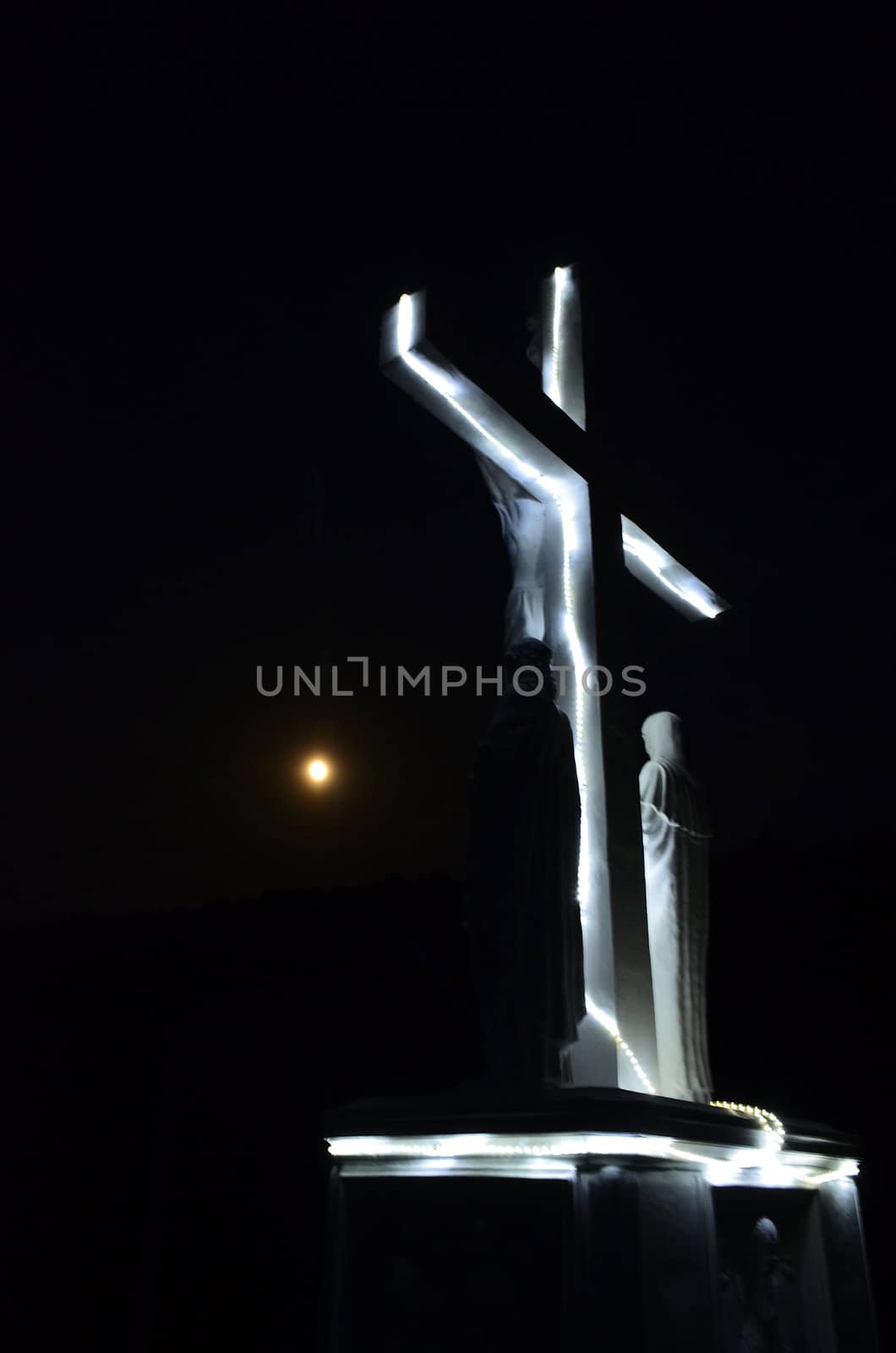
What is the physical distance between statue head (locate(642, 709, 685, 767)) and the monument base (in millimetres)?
1522

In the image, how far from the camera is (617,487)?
16.1 ft

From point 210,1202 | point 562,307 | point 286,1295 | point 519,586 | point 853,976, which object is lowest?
point 286,1295

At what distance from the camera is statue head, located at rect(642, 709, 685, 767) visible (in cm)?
452

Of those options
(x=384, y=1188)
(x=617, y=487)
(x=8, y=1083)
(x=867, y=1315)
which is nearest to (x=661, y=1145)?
(x=384, y=1188)

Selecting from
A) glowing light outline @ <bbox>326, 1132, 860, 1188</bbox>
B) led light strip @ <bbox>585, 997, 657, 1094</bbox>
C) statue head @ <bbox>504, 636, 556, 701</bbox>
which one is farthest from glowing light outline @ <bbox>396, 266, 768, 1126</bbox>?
statue head @ <bbox>504, 636, 556, 701</bbox>

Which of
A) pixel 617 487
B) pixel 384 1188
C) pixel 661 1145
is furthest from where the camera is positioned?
pixel 617 487

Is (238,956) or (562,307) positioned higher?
(562,307)

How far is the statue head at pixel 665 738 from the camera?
178 inches

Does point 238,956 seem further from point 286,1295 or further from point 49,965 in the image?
point 286,1295

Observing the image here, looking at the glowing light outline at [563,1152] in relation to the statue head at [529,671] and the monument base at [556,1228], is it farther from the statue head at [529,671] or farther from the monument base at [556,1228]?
the statue head at [529,671]

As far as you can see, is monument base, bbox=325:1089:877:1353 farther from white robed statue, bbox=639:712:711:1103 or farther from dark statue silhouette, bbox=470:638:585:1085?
white robed statue, bbox=639:712:711:1103

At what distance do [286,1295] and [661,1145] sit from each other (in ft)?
21.5

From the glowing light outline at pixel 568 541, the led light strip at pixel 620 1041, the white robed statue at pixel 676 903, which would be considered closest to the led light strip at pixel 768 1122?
the glowing light outline at pixel 568 541

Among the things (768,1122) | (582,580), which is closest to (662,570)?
(582,580)
